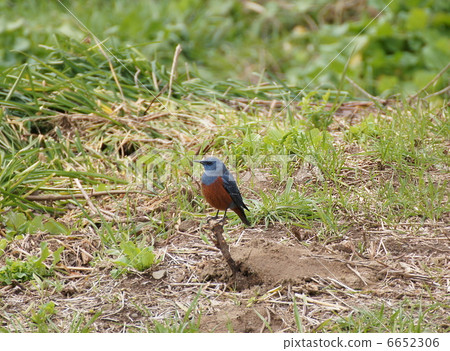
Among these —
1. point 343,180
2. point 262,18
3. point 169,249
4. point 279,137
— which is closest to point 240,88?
point 279,137

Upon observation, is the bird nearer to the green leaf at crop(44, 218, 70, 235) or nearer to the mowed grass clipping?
the mowed grass clipping

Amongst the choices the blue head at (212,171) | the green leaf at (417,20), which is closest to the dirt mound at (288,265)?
the blue head at (212,171)

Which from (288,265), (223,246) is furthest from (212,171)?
(288,265)

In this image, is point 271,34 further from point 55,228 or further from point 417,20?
point 55,228

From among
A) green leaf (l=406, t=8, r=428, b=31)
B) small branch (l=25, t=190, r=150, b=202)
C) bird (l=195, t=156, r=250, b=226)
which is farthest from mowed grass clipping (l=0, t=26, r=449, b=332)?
green leaf (l=406, t=8, r=428, b=31)

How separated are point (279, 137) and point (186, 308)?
1.58 m

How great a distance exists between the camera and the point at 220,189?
3.19m

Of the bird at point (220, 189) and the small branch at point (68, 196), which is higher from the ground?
the bird at point (220, 189)

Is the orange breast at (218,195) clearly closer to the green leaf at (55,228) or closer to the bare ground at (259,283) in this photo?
the bare ground at (259,283)

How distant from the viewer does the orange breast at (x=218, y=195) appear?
319 cm

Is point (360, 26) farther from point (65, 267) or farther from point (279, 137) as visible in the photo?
point (65, 267)

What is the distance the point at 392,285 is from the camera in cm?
289

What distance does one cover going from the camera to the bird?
10.5 ft

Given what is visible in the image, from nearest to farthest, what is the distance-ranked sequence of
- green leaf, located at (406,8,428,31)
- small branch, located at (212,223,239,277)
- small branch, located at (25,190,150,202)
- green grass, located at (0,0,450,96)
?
small branch, located at (212,223,239,277) → small branch, located at (25,190,150,202) → green grass, located at (0,0,450,96) → green leaf, located at (406,8,428,31)
